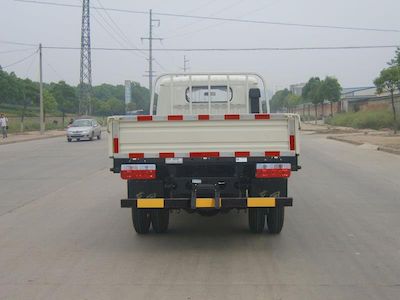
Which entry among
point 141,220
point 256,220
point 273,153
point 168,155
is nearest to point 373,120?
point 256,220

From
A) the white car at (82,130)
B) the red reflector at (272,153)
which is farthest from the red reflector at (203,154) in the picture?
the white car at (82,130)

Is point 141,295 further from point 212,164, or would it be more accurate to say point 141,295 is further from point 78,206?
point 78,206

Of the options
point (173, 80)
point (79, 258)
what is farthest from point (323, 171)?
point (79, 258)

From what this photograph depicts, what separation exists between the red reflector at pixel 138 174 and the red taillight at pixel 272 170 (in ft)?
4.10

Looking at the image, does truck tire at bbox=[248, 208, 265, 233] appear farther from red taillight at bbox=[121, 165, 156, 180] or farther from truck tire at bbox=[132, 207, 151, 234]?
red taillight at bbox=[121, 165, 156, 180]

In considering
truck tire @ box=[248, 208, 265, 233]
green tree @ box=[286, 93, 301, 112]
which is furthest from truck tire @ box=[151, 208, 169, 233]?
green tree @ box=[286, 93, 301, 112]

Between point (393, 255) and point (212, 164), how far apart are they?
232 centimetres

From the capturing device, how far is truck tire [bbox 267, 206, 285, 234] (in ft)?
23.8

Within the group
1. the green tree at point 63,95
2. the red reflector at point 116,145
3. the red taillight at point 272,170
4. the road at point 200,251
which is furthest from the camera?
the green tree at point 63,95

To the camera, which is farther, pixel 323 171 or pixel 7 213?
pixel 323 171

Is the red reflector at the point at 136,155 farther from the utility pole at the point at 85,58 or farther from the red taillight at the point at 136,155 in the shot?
the utility pole at the point at 85,58

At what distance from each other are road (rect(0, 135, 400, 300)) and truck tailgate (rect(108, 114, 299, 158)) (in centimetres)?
120

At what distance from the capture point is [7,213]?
975 centimetres

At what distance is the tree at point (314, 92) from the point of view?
63.7 metres
